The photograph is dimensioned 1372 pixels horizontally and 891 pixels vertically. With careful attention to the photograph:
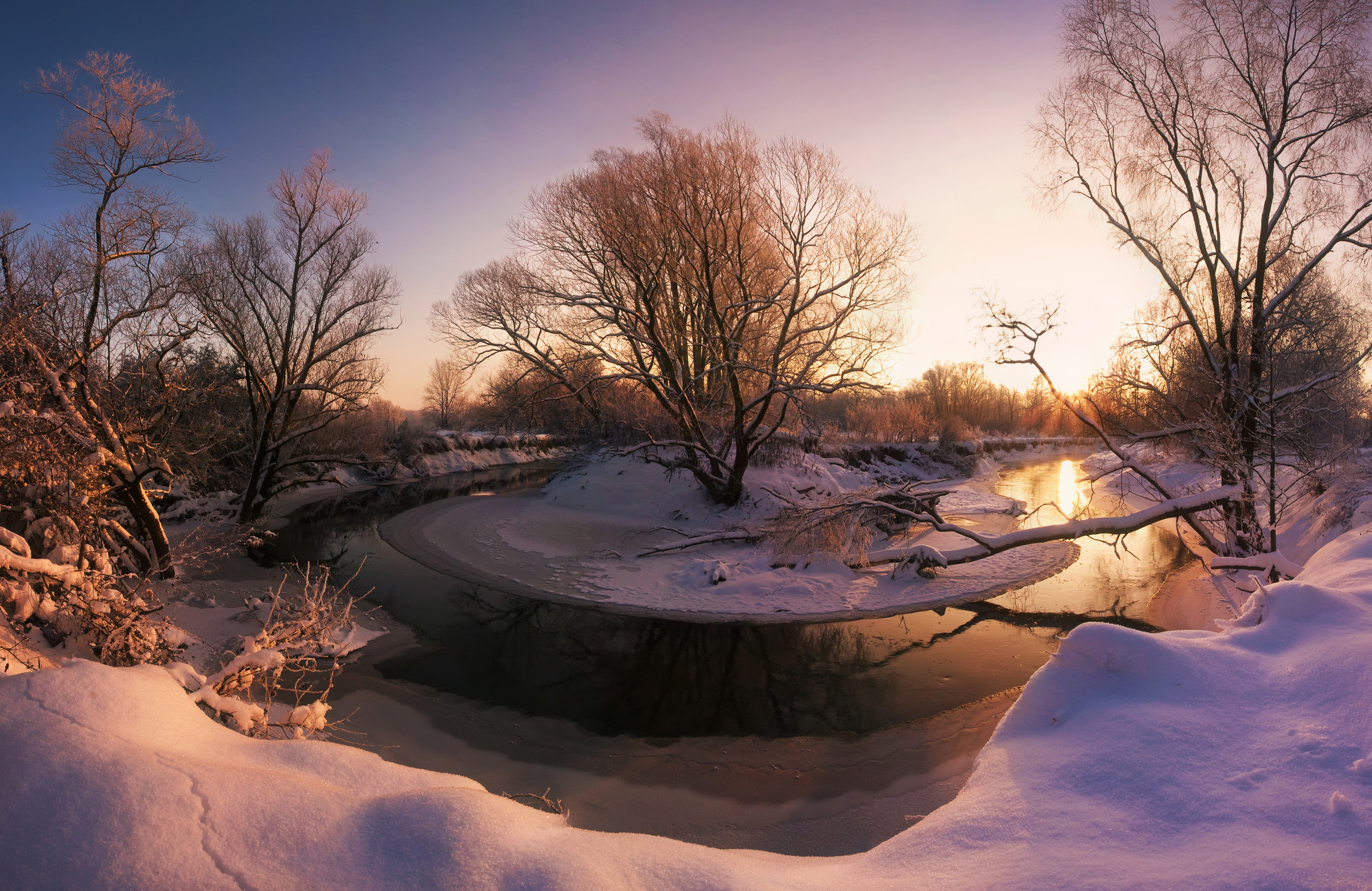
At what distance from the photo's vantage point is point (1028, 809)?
A: 2773 millimetres

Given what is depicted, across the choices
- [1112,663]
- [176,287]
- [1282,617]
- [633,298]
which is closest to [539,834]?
[1112,663]

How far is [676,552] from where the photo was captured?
1338cm

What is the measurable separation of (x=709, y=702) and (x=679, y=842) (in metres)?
4.82

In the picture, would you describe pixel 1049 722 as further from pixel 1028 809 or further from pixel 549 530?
pixel 549 530

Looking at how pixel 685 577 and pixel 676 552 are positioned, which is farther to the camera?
pixel 676 552

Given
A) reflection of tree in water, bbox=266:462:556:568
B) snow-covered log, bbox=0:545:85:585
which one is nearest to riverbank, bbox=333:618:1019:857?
snow-covered log, bbox=0:545:85:585

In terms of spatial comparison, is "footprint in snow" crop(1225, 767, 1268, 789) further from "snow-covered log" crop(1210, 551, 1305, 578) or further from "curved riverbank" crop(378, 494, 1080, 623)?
"curved riverbank" crop(378, 494, 1080, 623)

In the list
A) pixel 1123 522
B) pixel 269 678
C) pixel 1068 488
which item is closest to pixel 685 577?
pixel 1123 522

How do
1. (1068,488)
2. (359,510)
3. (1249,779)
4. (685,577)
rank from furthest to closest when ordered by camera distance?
(1068,488), (359,510), (685,577), (1249,779)

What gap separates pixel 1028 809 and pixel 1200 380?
18657 millimetres

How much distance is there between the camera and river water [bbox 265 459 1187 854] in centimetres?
497

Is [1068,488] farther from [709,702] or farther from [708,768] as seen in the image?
[708,768]

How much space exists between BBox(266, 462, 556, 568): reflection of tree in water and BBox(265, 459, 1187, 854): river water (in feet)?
10.7

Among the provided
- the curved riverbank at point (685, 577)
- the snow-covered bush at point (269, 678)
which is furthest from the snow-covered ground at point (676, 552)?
the snow-covered bush at point (269, 678)
